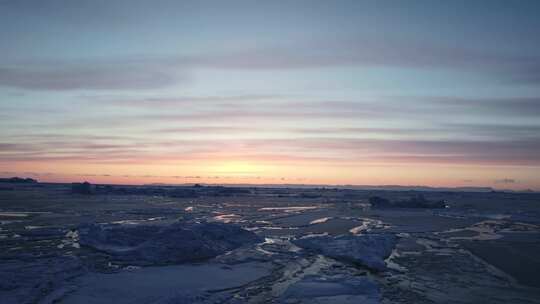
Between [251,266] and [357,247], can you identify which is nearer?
[251,266]

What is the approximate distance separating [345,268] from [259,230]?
748cm

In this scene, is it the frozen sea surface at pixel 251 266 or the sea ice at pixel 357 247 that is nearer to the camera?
the frozen sea surface at pixel 251 266

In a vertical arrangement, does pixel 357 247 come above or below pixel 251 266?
above

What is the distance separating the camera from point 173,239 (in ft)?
41.0

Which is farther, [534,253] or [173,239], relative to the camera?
[534,253]

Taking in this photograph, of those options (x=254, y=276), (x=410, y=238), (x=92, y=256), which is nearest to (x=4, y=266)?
(x=92, y=256)

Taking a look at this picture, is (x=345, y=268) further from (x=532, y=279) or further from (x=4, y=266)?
(x=4, y=266)

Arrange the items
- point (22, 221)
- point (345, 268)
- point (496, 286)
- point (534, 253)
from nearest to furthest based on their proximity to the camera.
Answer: point (496, 286), point (345, 268), point (534, 253), point (22, 221)

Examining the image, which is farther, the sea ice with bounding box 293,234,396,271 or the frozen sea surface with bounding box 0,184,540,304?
the sea ice with bounding box 293,234,396,271

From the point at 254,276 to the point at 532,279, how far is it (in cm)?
635

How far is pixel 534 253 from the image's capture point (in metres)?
13.6

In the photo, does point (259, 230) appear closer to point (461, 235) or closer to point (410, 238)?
point (410, 238)

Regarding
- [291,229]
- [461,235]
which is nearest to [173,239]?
[291,229]

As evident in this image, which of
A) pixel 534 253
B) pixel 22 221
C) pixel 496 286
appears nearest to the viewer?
pixel 496 286
